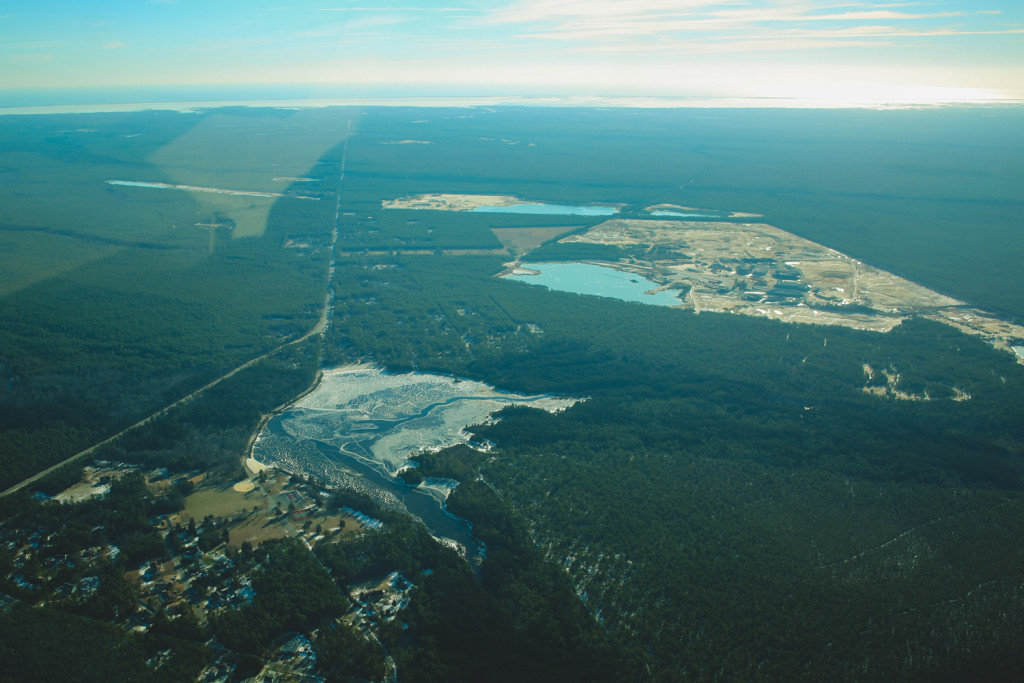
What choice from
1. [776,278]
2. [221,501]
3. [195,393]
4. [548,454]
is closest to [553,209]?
[776,278]

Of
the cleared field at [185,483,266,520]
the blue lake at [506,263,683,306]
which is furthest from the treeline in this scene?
the cleared field at [185,483,266,520]

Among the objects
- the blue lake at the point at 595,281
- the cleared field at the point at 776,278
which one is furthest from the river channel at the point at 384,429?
the cleared field at the point at 776,278

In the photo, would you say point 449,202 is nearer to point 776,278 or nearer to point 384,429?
point 776,278

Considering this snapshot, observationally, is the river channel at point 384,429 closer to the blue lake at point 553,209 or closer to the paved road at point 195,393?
the paved road at point 195,393

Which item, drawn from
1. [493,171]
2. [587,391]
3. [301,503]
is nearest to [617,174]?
[493,171]

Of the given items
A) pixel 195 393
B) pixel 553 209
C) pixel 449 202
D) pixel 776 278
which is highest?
pixel 449 202

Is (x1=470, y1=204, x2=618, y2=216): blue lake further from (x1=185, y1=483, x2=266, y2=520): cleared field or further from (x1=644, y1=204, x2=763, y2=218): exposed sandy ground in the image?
(x1=185, y1=483, x2=266, y2=520): cleared field
